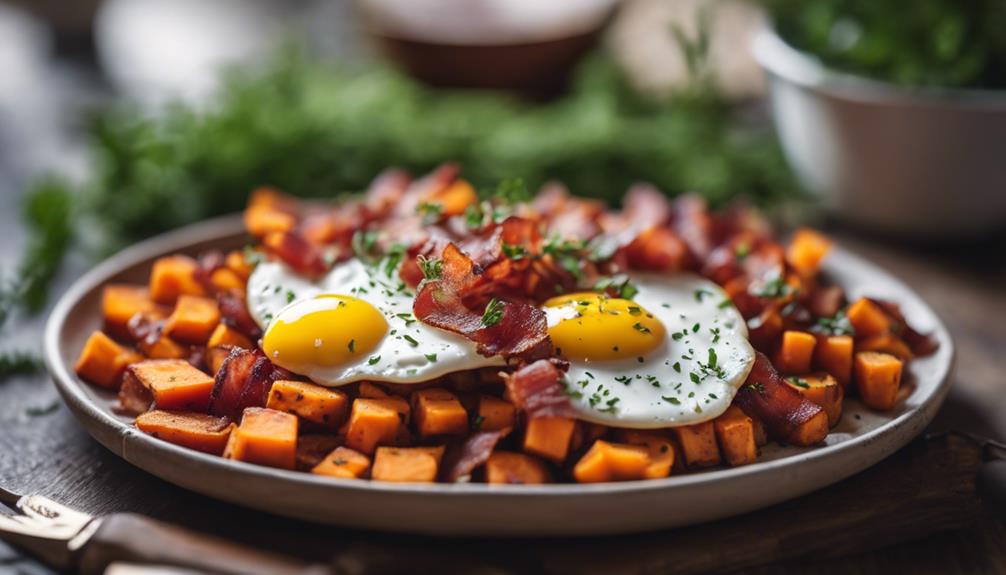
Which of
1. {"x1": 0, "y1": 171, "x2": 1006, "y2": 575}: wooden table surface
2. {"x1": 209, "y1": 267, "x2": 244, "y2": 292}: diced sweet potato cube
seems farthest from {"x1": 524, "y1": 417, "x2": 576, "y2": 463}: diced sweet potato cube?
{"x1": 209, "y1": 267, "x2": 244, "y2": 292}: diced sweet potato cube

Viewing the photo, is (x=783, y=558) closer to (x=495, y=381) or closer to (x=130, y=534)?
(x=495, y=381)

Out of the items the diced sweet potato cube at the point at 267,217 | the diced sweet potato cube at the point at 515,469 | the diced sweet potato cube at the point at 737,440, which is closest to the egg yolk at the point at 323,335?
the diced sweet potato cube at the point at 515,469

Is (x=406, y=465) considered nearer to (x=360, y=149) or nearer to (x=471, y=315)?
(x=471, y=315)

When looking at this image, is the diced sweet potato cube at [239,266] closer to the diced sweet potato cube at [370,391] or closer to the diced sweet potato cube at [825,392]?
the diced sweet potato cube at [370,391]

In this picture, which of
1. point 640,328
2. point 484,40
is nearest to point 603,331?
point 640,328

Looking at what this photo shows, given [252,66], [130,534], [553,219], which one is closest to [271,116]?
[252,66]

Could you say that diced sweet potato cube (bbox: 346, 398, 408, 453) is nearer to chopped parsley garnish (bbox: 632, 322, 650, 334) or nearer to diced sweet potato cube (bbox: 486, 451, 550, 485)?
diced sweet potato cube (bbox: 486, 451, 550, 485)
